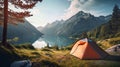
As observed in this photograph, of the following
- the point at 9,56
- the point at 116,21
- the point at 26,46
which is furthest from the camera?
the point at 116,21

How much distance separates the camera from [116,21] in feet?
282

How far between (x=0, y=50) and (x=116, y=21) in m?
73.0

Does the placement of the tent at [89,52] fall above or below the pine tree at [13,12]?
below

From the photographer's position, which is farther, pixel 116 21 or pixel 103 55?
pixel 116 21

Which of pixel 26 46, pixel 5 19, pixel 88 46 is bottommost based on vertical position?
pixel 26 46

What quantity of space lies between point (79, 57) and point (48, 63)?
18.3 ft

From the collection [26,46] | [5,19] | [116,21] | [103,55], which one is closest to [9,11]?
[5,19]

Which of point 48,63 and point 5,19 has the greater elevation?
point 5,19

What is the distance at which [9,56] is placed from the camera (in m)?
20.5

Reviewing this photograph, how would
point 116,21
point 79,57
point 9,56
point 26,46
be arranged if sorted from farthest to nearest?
point 116,21 → point 26,46 → point 79,57 → point 9,56

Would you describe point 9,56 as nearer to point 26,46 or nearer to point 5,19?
point 5,19

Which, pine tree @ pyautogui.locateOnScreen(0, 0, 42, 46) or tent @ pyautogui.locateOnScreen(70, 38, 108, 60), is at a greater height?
pine tree @ pyautogui.locateOnScreen(0, 0, 42, 46)

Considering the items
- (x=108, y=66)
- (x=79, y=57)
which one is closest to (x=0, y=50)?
(x=79, y=57)

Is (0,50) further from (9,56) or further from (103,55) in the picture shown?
(103,55)
